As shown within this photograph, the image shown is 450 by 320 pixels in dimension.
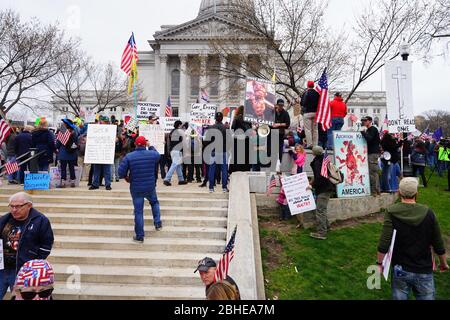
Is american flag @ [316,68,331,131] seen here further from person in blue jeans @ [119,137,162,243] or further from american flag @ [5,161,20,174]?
american flag @ [5,161,20,174]

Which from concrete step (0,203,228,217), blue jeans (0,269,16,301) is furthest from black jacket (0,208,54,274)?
concrete step (0,203,228,217)

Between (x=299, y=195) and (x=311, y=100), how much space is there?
114 inches

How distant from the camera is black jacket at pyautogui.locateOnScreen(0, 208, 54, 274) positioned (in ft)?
14.2

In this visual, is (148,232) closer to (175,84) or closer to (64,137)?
(64,137)

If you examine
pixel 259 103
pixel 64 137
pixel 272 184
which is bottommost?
pixel 272 184

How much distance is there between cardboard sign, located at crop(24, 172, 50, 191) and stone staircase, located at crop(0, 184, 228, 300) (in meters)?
0.30

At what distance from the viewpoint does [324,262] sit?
6473mm

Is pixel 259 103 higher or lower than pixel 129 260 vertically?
higher

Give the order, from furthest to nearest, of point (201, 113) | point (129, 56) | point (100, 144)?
point (129, 56) < point (201, 113) < point (100, 144)

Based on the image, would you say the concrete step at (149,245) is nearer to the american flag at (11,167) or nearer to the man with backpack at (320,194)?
the man with backpack at (320,194)

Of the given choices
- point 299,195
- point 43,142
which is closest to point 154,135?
point 43,142

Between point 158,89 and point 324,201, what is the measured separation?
53.1 metres
